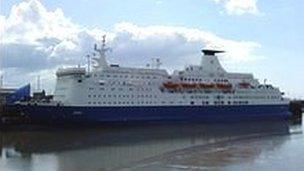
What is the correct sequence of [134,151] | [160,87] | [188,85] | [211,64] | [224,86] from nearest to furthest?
[134,151], [160,87], [188,85], [224,86], [211,64]

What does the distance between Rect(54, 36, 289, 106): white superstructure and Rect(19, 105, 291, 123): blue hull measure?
53 centimetres

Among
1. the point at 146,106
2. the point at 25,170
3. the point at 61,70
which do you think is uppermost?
the point at 61,70

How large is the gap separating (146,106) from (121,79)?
3.30 meters

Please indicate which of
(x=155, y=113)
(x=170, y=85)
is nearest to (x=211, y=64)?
(x=170, y=85)

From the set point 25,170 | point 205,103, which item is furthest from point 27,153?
point 205,103

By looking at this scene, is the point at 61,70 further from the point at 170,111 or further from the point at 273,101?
the point at 273,101

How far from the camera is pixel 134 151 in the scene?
28.0 metres

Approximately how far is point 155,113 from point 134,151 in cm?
1915

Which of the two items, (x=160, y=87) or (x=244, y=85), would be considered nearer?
(x=160, y=87)

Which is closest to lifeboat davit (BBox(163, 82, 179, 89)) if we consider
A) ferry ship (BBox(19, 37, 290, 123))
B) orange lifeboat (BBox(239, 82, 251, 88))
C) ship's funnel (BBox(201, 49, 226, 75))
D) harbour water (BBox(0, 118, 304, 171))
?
ferry ship (BBox(19, 37, 290, 123))

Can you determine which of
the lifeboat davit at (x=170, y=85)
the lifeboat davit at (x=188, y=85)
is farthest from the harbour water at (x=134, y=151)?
the lifeboat davit at (x=188, y=85)

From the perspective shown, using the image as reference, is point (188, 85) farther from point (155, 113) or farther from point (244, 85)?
point (244, 85)

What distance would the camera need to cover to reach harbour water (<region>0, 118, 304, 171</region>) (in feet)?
70.7

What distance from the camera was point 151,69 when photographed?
A: 4866 centimetres
